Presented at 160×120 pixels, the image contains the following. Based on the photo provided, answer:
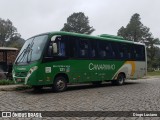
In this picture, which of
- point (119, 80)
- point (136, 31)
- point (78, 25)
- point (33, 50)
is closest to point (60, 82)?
point (33, 50)

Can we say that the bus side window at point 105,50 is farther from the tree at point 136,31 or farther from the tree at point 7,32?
the tree at point 7,32

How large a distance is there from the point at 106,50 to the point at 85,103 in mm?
8642

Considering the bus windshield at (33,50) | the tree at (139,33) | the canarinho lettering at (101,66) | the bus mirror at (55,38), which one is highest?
the tree at (139,33)

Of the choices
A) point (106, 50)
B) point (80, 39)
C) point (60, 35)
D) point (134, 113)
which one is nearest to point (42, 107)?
point (134, 113)

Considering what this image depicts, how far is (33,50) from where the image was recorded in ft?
49.4

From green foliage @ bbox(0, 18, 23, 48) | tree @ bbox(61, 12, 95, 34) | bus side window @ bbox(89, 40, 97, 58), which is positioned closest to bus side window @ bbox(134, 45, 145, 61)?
bus side window @ bbox(89, 40, 97, 58)

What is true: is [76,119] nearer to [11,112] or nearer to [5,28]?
[11,112]

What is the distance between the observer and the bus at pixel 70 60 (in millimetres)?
14633

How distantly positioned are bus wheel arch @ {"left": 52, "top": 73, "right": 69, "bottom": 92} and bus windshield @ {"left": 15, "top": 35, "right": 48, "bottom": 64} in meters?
1.62

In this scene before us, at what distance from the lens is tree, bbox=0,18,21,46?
9681 cm

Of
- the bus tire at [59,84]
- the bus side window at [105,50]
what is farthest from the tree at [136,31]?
the bus tire at [59,84]

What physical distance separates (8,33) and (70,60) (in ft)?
282

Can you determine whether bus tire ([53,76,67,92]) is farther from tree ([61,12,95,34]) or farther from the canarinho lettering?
tree ([61,12,95,34])

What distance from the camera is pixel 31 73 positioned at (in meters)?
14.3
